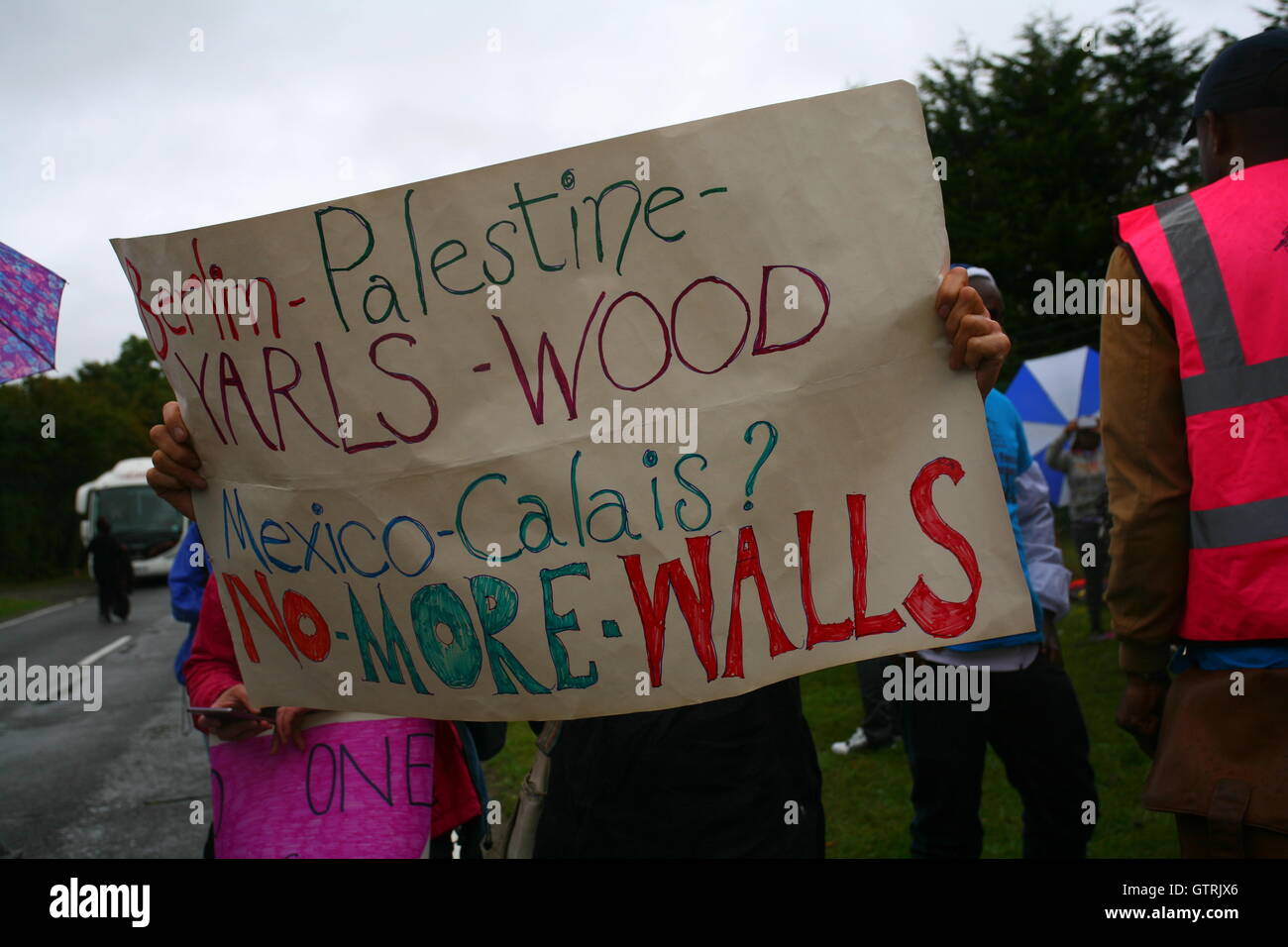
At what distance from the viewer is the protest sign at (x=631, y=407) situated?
1907 millimetres

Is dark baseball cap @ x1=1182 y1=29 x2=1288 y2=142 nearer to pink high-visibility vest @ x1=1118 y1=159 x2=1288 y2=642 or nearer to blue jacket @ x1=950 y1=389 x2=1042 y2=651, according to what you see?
pink high-visibility vest @ x1=1118 y1=159 x2=1288 y2=642

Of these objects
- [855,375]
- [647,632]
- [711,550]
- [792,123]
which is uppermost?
[792,123]

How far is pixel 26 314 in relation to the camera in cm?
264

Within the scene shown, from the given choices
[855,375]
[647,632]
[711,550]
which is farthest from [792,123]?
[647,632]

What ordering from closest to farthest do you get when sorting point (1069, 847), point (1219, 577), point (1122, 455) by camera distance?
point (1219, 577), point (1122, 455), point (1069, 847)

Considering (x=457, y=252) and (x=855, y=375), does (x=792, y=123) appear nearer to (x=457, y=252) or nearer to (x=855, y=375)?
(x=855, y=375)

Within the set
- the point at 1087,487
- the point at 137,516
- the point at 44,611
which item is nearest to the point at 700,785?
the point at 1087,487

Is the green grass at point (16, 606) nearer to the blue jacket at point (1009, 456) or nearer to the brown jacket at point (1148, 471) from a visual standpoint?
the blue jacket at point (1009, 456)

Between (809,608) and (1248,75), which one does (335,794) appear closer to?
(809,608)

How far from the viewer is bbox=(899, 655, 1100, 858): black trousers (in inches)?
125

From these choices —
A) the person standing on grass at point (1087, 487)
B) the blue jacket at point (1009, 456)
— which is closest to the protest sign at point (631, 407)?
the blue jacket at point (1009, 456)

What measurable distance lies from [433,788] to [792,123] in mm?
1674

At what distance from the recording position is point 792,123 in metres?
1.88

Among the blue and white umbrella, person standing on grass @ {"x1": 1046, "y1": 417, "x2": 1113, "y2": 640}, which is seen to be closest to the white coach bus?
the blue and white umbrella
